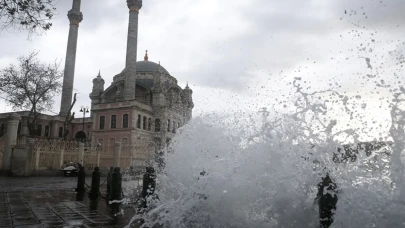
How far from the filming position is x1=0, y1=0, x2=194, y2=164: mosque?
3656 centimetres

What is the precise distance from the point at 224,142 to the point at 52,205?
160 inches

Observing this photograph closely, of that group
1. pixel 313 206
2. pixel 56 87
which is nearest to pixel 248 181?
pixel 313 206

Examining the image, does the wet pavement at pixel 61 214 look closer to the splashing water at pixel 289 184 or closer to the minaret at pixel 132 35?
the splashing water at pixel 289 184

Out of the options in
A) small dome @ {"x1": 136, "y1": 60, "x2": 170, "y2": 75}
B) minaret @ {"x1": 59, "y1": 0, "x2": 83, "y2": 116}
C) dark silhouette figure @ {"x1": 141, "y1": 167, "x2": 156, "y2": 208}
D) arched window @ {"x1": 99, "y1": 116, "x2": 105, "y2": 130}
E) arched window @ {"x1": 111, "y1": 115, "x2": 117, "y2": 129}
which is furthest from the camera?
small dome @ {"x1": 136, "y1": 60, "x2": 170, "y2": 75}

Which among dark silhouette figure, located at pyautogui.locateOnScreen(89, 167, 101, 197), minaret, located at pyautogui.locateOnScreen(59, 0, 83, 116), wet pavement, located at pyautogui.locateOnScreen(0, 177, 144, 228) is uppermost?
minaret, located at pyautogui.locateOnScreen(59, 0, 83, 116)

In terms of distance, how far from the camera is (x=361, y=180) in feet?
15.6

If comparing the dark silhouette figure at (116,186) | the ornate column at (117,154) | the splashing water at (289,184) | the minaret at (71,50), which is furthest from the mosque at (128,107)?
the splashing water at (289,184)

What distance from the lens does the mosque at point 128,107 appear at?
120ft

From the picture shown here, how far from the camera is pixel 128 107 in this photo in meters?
36.6

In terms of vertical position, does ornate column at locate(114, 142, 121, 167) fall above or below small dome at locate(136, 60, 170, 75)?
below

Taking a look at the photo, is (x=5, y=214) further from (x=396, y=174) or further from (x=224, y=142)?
(x=396, y=174)

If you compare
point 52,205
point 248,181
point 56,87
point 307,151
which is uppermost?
point 56,87

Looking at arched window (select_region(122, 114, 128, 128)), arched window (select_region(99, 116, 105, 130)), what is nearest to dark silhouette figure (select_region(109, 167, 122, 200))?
arched window (select_region(122, 114, 128, 128))

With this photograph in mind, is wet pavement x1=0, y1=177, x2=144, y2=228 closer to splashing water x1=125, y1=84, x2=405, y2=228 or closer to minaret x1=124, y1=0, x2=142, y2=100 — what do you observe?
splashing water x1=125, y1=84, x2=405, y2=228
